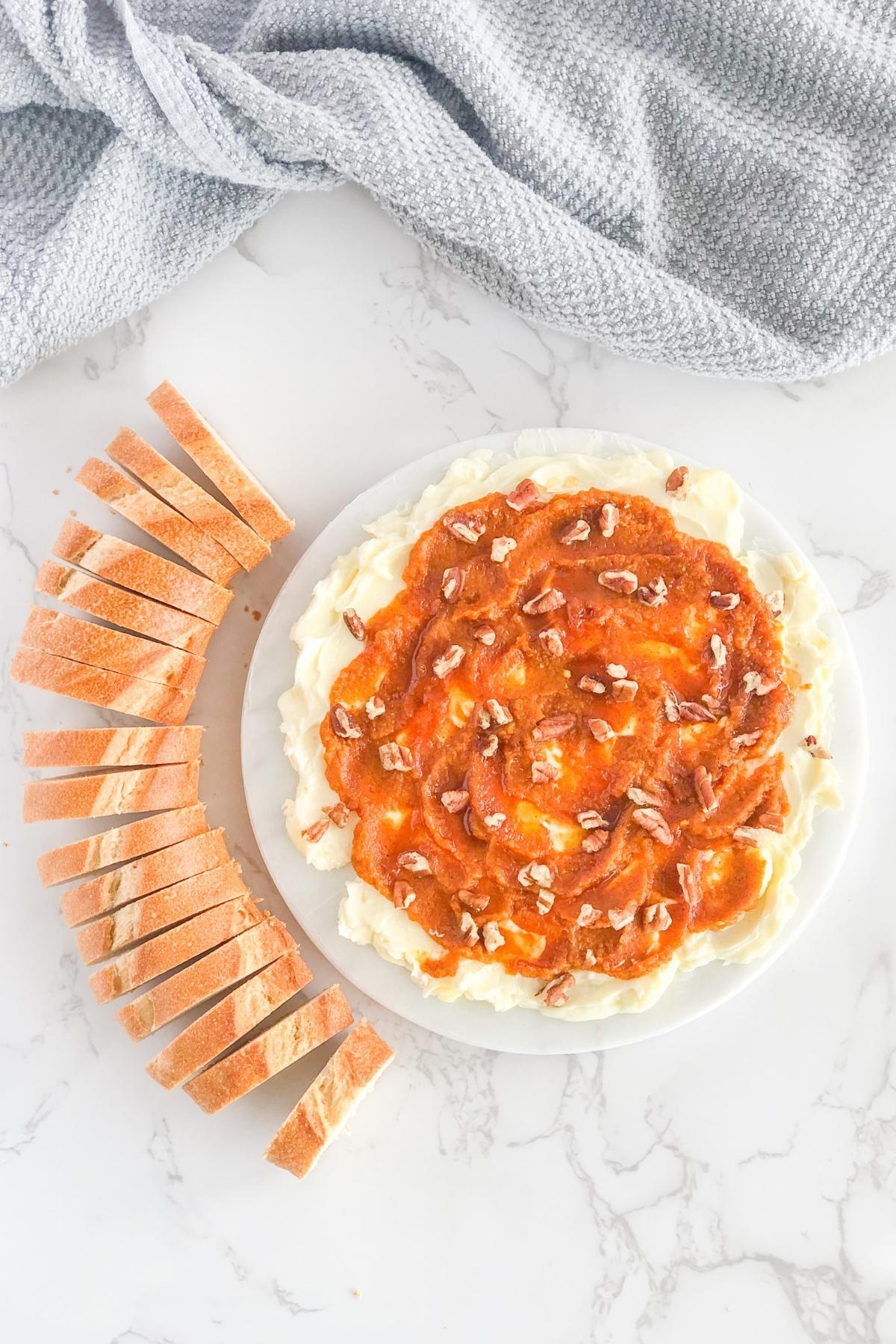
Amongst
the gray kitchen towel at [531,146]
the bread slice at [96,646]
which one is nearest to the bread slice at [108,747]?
the bread slice at [96,646]

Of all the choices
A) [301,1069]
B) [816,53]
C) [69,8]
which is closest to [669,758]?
[301,1069]

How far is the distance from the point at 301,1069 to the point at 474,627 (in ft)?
4.45

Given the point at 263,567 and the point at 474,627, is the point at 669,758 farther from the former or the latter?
the point at 263,567

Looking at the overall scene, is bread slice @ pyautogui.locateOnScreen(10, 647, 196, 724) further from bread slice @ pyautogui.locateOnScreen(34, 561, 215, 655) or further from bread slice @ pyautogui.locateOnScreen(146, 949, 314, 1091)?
bread slice @ pyautogui.locateOnScreen(146, 949, 314, 1091)

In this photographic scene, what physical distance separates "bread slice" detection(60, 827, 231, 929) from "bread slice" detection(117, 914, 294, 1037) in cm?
22

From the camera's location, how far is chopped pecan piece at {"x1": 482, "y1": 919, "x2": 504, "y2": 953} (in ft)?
7.83

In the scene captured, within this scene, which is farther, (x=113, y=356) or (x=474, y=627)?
(x=113, y=356)

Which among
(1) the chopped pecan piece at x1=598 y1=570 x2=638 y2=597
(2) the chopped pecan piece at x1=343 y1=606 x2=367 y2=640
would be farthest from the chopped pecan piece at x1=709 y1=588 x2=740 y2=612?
(2) the chopped pecan piece at x1=343 y1=606 x2=367 y2=640

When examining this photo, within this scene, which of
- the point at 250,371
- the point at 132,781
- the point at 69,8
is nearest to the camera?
the point at 69,8

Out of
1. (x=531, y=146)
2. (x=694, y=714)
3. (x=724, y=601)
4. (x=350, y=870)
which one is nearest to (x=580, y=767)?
(x=694, y=714)

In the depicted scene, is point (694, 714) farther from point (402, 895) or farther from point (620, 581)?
point (402, 895)

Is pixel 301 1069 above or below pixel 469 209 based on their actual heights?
below

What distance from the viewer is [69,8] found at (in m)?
2.33

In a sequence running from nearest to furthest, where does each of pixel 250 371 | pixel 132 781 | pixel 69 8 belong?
pixel 69 8 < pixel 132 781 < pixel 250 371
